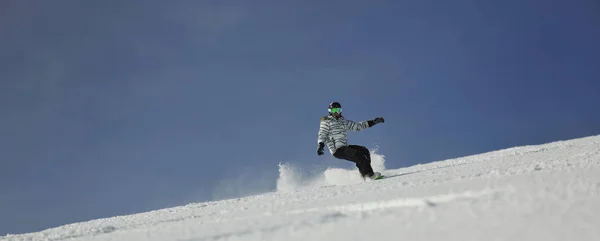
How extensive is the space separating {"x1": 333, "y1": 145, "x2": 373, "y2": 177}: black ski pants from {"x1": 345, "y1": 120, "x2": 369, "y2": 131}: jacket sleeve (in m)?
0.83

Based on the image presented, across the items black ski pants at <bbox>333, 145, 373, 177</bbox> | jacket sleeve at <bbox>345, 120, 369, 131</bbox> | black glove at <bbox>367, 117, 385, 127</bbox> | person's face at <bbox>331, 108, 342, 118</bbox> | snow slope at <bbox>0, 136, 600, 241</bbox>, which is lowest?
snow slope at <bbox>0, 136, 600, 241</bbox>

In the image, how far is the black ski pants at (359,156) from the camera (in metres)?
10.5

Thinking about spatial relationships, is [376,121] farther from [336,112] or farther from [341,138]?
[341,138]

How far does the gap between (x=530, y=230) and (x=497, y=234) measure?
17 centimetres

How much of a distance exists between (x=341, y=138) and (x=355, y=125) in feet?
2.60

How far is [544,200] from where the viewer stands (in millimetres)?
3031

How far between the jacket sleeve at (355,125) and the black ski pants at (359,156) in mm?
829

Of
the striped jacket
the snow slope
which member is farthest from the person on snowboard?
the snow slope

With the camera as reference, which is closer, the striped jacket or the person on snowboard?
the person on snowboard

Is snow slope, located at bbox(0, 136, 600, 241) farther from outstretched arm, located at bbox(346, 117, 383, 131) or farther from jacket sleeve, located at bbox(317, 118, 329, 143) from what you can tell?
outstretched arm, located at bbox(346, 117, 383, 131)

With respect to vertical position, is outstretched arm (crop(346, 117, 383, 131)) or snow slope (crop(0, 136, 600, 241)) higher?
outstretched arm (crop(346, 117, 383, 131))

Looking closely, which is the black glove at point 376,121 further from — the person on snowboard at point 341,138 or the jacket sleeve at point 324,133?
the jacket sleeve at point 324,133

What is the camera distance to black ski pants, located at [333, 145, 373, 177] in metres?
10.5

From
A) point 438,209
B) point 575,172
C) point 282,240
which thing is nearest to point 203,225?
point 282,240
